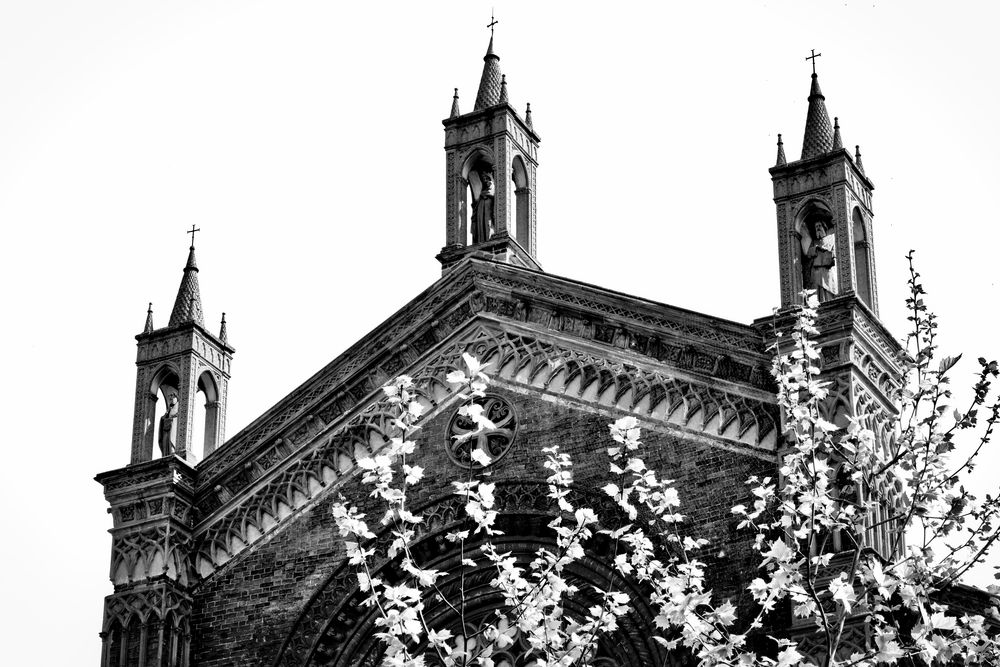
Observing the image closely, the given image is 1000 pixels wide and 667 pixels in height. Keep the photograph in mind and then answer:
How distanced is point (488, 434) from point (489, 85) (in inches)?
244

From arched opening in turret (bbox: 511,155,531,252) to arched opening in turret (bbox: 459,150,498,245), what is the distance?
419 mm

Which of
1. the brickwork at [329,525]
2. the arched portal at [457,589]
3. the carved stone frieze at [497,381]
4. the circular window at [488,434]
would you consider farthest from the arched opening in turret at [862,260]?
the circular window at [488,434]

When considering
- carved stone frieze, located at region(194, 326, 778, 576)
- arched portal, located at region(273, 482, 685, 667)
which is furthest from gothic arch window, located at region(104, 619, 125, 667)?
arched portal, located at region(273, 482, 685, 667)

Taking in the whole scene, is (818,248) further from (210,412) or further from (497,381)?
(210,412)

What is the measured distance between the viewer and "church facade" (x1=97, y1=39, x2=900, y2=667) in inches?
1022

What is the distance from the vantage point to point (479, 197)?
3058cm

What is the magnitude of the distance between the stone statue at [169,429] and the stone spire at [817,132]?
9830 mm

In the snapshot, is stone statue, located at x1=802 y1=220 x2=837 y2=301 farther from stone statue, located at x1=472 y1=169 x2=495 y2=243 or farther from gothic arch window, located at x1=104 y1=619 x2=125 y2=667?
gothic arch window, located at x1=104 y1=619 x2=125 y2=667

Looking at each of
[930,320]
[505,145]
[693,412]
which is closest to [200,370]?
[505,145]

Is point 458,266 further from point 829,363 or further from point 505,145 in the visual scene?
point 829,363

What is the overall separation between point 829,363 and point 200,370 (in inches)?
386

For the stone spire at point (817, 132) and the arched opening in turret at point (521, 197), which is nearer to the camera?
the stone spire at point (817, 132)

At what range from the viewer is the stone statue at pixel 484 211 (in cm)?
3017

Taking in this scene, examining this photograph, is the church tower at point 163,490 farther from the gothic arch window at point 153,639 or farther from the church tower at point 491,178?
the church tower at point 491,178
